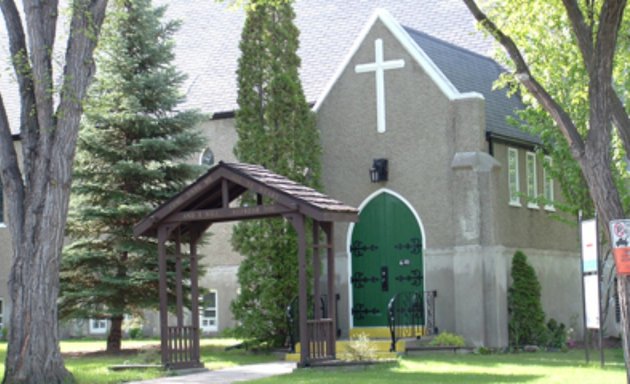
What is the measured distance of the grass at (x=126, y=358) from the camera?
18234 mm

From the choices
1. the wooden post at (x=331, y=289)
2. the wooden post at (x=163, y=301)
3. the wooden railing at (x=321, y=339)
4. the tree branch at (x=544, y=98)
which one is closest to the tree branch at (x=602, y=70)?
the tree branch at (x=544, y=98)

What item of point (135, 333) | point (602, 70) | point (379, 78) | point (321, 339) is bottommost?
point (135, 333)

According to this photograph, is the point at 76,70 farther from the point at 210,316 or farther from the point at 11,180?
the point at 210,316

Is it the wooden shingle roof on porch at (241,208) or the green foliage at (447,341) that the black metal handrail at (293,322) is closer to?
the green foliage at (447,341)

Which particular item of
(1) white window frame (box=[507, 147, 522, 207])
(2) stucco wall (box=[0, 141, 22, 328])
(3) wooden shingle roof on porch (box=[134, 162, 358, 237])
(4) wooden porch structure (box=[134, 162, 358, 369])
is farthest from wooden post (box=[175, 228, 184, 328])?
(2) stucco wall (box=[0, 141, 22, 328])

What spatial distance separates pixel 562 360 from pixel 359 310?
18.3 feet

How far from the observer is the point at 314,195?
64.7ft

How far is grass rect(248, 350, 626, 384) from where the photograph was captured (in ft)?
56.0

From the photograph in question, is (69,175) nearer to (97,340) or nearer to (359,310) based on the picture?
(359,310)

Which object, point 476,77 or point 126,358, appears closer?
point 126,358

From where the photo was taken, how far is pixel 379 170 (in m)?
25.5

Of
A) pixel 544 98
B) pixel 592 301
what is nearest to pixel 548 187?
pixel 592 301

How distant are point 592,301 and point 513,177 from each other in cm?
889

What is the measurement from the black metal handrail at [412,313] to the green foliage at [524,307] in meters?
1.86
